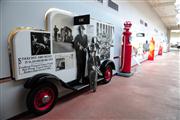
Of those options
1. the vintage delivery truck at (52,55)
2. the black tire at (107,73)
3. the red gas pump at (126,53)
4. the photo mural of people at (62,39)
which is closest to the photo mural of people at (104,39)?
the vintage delivery truck at (52,55)

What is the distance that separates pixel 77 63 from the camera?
3283mm

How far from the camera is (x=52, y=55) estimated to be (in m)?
2.62

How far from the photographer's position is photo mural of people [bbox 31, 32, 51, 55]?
2266 mm

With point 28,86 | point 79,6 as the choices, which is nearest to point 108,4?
point 79,6

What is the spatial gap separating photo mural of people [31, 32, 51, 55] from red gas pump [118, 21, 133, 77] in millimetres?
3595

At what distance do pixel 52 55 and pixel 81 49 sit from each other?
2.94ft

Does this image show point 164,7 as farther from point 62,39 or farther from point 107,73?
point 62,39

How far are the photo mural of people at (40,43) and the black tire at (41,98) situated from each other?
1.92 ft

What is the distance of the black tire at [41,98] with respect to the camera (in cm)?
222

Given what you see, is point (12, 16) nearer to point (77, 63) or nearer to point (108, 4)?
point (77, 63)

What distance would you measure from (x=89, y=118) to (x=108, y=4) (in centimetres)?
388

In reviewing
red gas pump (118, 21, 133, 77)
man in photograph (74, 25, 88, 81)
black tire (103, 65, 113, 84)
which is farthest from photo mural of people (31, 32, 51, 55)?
red gas pump (118, 21, 133, 77)

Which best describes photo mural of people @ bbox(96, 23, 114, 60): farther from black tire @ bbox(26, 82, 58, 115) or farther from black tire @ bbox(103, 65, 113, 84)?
black tire @ bbox(26, 82, 58, 115)

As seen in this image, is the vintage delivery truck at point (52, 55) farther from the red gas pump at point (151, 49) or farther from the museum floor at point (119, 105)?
the red gas pump at point (151, 49)
